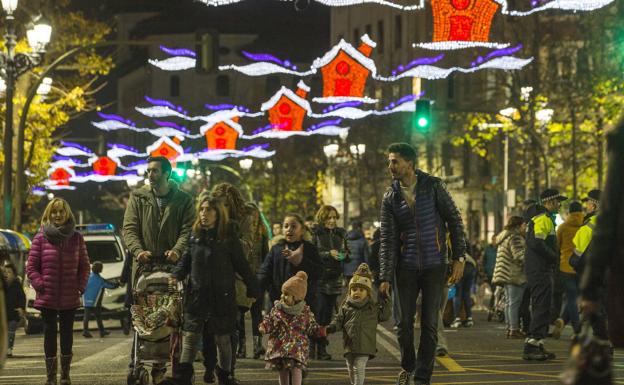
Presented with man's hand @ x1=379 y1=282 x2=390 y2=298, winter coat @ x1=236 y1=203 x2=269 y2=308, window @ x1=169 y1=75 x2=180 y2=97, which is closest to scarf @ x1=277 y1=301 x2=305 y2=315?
man's hand @ x1=379 y1=282 x2=390 y2=298

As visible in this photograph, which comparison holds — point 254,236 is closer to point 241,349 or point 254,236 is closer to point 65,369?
point 241,349

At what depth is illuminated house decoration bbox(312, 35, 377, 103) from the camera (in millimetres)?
37875

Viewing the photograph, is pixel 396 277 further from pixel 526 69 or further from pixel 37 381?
pixel 526 69

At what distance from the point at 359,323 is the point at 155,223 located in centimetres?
198

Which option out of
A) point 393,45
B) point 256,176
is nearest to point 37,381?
point 393,45

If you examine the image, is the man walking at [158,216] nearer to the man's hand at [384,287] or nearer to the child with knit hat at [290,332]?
the child with knit hat at [290,332]

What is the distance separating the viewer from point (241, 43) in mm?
130000

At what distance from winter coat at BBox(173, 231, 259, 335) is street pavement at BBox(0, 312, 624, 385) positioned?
1718mm

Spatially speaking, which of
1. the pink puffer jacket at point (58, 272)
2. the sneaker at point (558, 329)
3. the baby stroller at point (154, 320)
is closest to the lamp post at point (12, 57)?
the sneaker at point (558, 329)

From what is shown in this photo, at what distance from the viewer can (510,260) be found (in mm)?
22000

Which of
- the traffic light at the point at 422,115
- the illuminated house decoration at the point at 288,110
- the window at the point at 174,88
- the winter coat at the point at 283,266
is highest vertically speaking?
the window at the point at 174,88

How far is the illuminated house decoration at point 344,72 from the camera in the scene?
37875 millimetres

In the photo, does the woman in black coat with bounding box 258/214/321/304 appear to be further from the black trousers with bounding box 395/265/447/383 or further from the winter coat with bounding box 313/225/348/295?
the black trousers with bounding box 395/265/447/383

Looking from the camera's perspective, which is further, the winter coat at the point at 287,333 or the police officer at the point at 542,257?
the police officer at the point at 542,257
